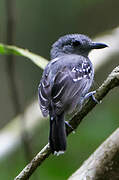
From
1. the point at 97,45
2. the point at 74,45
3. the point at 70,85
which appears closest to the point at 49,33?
the point at 74,45

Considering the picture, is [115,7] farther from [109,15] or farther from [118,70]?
[118,70]

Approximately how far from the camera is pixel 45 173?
5.00 metres

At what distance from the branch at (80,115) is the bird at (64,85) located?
0.09 m

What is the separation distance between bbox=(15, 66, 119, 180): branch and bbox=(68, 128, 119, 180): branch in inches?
10.1

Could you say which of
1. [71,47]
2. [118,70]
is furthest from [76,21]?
[118,70]

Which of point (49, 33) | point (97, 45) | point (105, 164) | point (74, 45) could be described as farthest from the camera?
point (49, 33)

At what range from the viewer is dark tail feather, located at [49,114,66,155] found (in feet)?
10.2

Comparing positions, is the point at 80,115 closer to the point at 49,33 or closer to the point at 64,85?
the point at 64,85

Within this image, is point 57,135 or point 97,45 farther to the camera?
point 97,45

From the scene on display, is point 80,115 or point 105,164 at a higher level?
point 80,115

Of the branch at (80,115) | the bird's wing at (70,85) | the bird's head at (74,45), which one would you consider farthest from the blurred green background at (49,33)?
the branch at (80,115)

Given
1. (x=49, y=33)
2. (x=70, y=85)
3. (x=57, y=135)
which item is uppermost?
(x=70, y=85)

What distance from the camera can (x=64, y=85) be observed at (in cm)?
370

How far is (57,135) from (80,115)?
0.69ft
